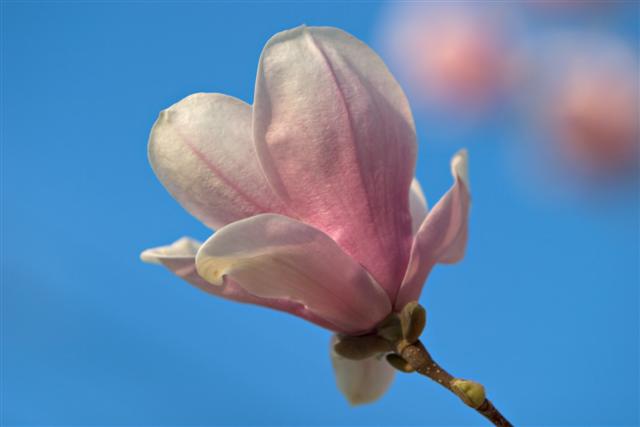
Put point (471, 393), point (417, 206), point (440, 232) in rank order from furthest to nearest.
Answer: point (417, 206) → point (440, 232) → point (471, 393)

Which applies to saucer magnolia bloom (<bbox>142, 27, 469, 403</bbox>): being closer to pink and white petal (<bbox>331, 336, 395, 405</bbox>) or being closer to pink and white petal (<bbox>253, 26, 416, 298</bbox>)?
pink and white petal (<bbox>253, 26, 416, 298</bbox>)

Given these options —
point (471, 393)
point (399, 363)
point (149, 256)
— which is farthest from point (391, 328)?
point (149, 256)

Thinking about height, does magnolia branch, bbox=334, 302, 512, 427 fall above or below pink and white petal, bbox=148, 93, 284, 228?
below

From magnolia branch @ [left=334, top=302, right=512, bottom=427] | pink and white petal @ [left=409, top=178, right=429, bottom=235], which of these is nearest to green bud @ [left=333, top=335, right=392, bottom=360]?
magnolia branch @ [left=334, top=302, right=512, bottom=427]

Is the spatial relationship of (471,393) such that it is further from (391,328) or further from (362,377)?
(362,377)

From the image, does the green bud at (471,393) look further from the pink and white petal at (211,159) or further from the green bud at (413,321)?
the pink and white petal at (211,159)

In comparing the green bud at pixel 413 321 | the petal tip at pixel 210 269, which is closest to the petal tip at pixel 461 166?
the green bud at pixel 413 321

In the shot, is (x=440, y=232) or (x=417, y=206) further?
(x=417, y=206)

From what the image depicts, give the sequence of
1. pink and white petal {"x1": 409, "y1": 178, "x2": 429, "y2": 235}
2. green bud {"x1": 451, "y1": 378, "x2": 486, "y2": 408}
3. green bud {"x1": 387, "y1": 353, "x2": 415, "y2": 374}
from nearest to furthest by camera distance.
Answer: green bud {"x1": 451, "y1": 378, "x2": 486, "y2": 408}, green bud {"x1": 387, "y1": 353, "x2": 415, "y2": 374}, pink and white petal {"x1": 409, "y1": 178, "x2": 429, "y2": 235}
